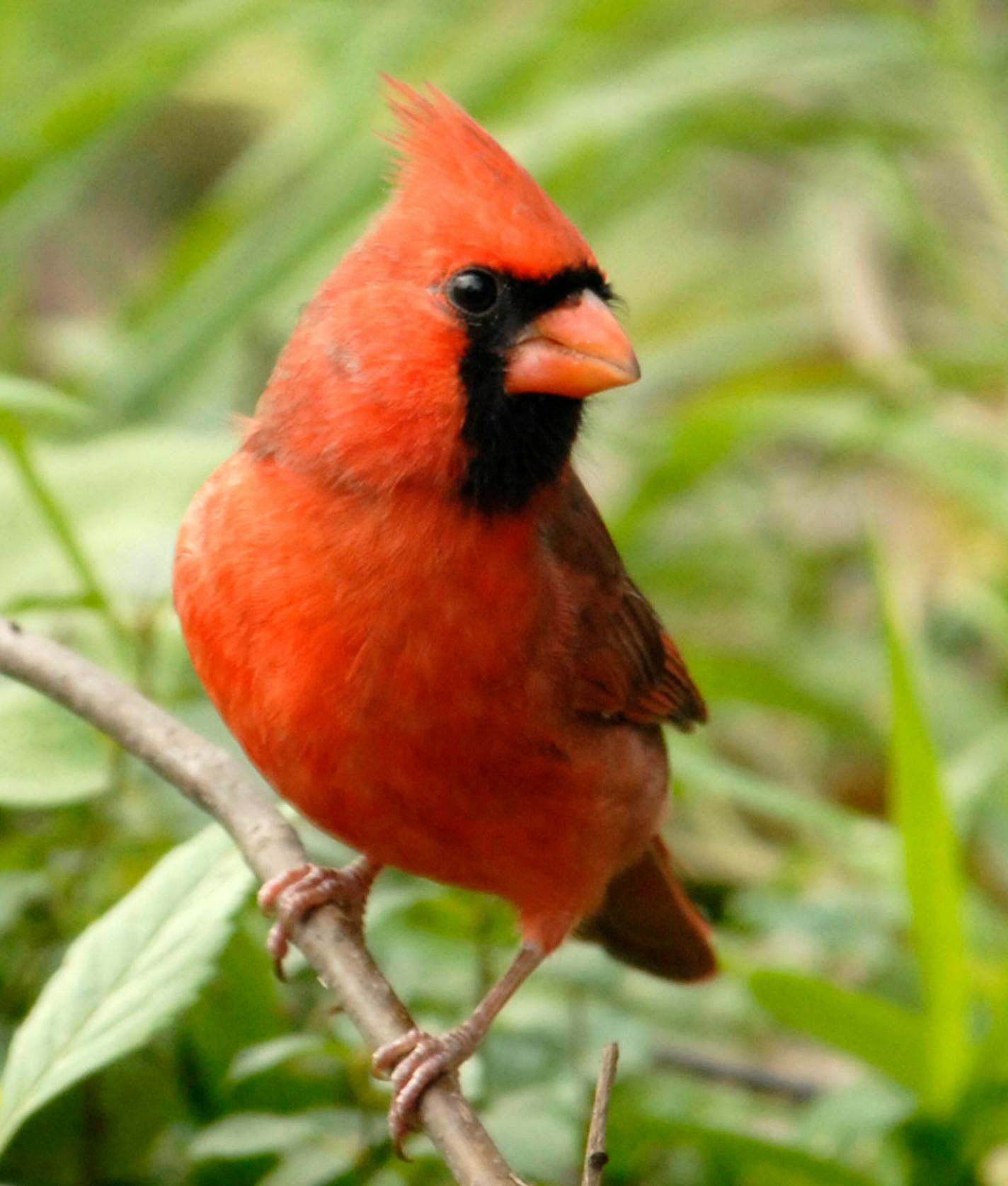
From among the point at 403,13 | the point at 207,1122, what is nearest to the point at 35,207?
the point at 403,13

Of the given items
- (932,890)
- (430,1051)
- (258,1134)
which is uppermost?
(258,1134)

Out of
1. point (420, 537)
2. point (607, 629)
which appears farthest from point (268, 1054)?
point (607, 629)

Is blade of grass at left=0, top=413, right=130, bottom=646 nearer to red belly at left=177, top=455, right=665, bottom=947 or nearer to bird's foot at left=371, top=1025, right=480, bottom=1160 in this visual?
red belly at left=177, top=455, right=665, bottom=947

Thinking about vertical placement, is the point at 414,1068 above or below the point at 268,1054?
below

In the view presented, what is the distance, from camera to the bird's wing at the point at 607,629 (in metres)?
1.84

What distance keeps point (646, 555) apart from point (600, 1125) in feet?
7.29

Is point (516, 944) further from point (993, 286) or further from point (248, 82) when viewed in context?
point (248, 82)

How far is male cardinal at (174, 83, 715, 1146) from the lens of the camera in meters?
1.65

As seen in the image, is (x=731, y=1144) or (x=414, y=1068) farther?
(x=731, y=1144)

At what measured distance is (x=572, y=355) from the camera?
165cm

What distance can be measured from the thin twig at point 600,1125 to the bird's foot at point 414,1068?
35 centimetres

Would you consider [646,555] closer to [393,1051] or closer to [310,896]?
[310,896]

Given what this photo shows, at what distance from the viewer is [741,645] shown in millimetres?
3521

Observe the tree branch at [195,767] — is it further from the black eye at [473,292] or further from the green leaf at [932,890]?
the green leaf at [932,890]
